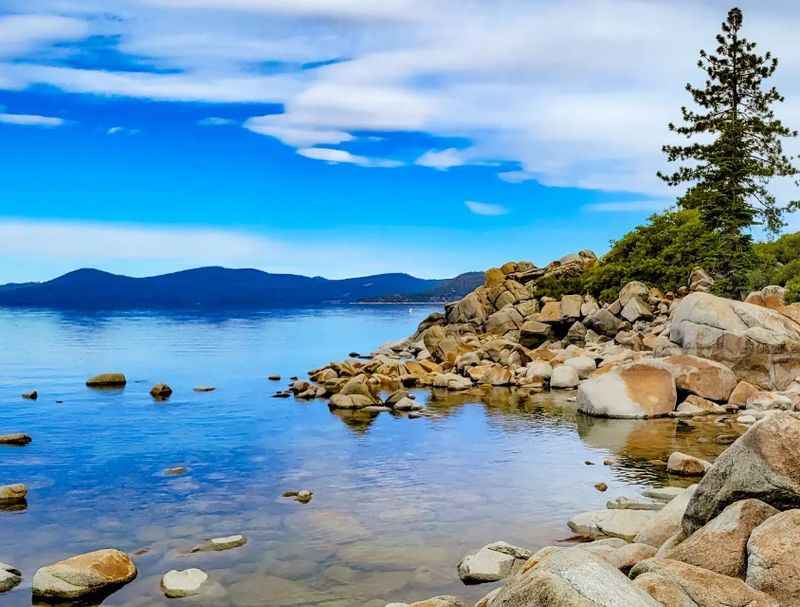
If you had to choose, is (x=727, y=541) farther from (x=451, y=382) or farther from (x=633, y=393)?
(x=451, y=382)

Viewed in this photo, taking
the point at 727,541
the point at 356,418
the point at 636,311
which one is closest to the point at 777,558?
the point at 727,541

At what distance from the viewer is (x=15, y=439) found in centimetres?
2441

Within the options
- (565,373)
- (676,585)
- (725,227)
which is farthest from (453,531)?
(725,227)

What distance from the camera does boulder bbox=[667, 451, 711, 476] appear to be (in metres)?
18.7

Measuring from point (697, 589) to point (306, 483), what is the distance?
38.7 ft

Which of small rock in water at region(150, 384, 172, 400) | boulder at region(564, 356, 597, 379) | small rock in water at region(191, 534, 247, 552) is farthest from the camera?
boulder at region(564, 356, 597, 379)

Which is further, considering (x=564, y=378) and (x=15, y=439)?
(x=564, y=378)

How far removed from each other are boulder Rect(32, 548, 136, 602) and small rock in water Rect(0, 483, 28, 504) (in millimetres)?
5565

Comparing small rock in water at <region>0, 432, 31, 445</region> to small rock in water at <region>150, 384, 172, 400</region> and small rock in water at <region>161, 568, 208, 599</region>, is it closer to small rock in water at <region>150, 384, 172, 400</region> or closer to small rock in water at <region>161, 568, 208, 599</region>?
small rock in water at <region>150, 384, 172, 400</region>

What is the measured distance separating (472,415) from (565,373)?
8754 mm

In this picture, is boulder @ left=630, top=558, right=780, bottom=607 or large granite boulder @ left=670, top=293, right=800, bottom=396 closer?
boulder @ left=630, top=558, right=780, bottom=607

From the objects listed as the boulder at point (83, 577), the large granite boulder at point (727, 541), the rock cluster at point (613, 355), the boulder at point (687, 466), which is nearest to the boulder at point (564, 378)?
the rock cluster at point (613, 355)

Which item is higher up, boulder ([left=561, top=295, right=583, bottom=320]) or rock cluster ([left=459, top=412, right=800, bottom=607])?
boulder ([left=561, top=295, right=583, bottom=320])

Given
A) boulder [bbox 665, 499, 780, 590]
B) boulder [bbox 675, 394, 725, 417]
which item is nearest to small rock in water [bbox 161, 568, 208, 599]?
boulder [bbox 665, 499, 780, 590]
